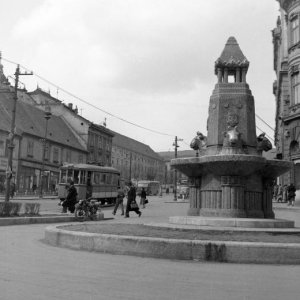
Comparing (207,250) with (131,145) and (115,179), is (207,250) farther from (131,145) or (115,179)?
(131,145)

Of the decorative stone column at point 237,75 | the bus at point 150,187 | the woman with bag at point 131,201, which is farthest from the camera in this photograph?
the bus at point 150,187

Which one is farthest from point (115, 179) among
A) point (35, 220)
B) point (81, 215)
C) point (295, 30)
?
point (35, 220)

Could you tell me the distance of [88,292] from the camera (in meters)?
6.08

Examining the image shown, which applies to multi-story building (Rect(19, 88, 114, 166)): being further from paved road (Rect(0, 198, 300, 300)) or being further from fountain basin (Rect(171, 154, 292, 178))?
paved road (Rect(0, 198, 300, 300))

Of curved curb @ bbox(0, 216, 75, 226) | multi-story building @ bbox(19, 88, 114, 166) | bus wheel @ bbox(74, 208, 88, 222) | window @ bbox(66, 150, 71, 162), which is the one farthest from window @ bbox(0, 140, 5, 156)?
curved curb @ bbox(0, 216, 75, 226)

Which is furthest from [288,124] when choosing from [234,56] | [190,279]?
[190,279]

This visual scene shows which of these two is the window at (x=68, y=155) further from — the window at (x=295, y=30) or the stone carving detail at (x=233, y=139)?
the stone carving detail at (x=233, y=139)

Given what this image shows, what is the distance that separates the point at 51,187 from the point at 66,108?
59.5 ft

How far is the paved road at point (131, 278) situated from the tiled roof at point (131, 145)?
97648mm

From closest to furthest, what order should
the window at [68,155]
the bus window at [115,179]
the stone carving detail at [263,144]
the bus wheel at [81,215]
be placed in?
the stone carving detail at [263,144] < the bus wheel at [81,215] < the bus window at [115,179] < the window at [68,155]

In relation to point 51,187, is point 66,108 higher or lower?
higher

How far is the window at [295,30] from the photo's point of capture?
114ft

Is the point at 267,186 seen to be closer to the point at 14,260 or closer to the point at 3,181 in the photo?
the point at 14,260

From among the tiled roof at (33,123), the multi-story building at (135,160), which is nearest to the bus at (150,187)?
the tiled roof at (33,123)
